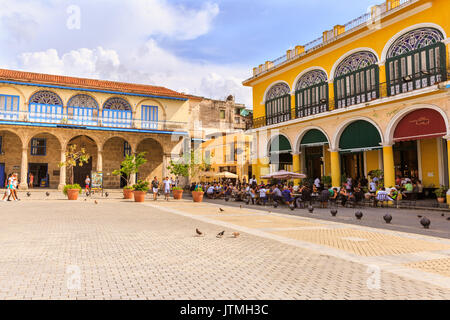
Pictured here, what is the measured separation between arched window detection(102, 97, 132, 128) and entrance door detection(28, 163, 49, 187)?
22.1 ft

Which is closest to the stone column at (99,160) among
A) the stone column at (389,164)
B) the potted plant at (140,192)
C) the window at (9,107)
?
the window at (9,107)

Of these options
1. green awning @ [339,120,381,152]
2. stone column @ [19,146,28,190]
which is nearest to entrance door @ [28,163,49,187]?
stone column @ [19,146,28,190]

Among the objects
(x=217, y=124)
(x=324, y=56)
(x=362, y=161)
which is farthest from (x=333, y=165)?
(x=217, y=124)

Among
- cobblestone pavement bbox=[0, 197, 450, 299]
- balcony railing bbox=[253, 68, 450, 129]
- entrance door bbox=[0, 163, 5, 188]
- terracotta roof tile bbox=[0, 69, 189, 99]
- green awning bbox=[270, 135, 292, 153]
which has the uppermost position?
terracotta roof tile bbox=[0, 69, 189, 99]

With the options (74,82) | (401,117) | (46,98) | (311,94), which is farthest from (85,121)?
(401,117)

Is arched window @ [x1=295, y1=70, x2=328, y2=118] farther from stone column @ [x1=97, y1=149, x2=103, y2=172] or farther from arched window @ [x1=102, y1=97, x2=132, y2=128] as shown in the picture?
stone column @ [x1=97, y1=149, x2=103, y2=172]

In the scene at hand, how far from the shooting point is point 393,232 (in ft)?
28.7

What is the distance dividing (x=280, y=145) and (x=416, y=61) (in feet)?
36.0

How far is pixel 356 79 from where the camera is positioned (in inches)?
758

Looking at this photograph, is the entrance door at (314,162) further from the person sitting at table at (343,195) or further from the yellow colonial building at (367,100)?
the person sitting at table at (343,195)

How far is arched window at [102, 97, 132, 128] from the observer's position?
92.3ft

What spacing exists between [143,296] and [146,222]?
6.49m

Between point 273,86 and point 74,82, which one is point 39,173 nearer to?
point 74,82

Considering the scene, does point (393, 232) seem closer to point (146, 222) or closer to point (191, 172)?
point (146, 222)
